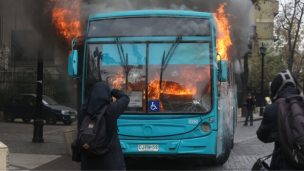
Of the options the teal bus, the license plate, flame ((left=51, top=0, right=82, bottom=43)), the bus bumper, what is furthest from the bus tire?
the license plate

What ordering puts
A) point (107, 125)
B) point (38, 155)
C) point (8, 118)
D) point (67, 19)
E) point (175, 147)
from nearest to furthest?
point (107, 125) < point (175, 147) < point (38, 155) < point (67, 19) < point (8, 118)

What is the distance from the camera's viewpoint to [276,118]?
414cm

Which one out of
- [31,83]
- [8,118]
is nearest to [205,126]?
[8,118]

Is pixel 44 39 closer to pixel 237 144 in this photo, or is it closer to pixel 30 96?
pixel 237 144

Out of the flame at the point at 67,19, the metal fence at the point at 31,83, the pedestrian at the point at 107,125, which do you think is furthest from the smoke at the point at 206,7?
the metal fence at the point at 31,83

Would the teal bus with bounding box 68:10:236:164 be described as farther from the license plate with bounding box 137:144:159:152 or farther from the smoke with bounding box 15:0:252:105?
the smoke with bounding box 15:0:252:105

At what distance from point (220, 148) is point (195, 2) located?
14.8ft

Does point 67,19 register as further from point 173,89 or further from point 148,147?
point 148,147

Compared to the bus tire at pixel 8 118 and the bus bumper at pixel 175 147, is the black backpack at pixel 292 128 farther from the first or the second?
the bus tire at pixel 8 118

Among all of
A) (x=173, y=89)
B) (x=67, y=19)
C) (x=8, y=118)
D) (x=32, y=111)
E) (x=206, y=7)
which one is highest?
(x=206, y=7)

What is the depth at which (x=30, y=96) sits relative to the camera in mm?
24375

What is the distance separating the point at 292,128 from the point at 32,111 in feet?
68.1

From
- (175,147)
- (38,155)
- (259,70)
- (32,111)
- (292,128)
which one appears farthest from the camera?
(259,70)

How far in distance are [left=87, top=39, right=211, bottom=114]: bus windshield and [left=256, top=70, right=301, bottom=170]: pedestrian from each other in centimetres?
511
